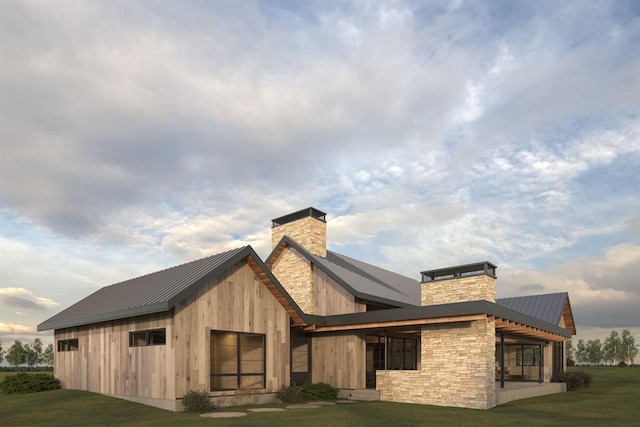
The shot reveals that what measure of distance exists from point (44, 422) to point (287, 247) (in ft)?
49.2

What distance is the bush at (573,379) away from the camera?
1176 inches

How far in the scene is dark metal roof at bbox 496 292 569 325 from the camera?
32.2 meters

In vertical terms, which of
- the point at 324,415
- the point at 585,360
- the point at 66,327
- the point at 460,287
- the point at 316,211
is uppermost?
the point at 316,211

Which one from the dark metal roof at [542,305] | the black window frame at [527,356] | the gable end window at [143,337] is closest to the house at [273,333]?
the gable end window at [143,337]

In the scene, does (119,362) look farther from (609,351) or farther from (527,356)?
(609,351)

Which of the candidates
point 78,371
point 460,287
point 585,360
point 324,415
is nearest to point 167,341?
point 324,415

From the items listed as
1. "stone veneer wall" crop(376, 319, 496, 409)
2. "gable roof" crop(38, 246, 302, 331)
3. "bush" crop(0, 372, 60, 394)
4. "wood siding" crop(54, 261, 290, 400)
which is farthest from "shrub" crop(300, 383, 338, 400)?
"bush" crop(0, 372, 60, 394)

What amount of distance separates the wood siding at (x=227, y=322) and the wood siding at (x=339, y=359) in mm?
3058

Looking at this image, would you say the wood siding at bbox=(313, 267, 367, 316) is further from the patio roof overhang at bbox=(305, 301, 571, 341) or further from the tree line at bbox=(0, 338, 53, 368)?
the tree line at bbox=(0, 338, 53, 368)

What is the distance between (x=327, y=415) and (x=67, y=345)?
1395 cm

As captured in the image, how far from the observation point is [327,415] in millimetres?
16062

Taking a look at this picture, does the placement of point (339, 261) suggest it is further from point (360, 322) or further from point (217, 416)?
point (217, 416)

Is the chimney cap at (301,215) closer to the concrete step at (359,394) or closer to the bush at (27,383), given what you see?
the concrete step at (359,394)

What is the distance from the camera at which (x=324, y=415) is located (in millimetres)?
16047
